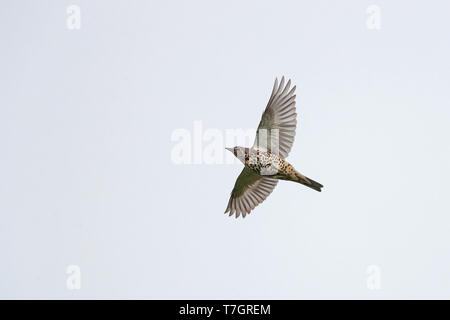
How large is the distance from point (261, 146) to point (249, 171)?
1.23 metres

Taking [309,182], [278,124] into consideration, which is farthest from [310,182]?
[278,124]

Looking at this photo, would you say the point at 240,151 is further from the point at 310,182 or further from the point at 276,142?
the point at 310,182

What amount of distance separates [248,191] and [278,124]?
89.1 inches

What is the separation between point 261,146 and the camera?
12648mm

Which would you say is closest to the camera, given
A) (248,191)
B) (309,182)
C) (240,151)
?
(309,182)

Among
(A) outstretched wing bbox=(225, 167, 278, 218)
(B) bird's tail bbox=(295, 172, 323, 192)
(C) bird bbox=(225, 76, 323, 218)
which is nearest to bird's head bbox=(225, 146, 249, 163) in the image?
(C) bird bbox=(225, 76, 323, 218)

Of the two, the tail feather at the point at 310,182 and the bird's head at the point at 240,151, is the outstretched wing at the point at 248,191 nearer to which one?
the bird's head at the point at 240,151

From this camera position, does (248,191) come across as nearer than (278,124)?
No

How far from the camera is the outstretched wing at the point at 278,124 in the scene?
12539mm

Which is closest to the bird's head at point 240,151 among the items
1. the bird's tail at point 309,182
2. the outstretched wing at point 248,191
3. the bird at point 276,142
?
the bird at point 276,142

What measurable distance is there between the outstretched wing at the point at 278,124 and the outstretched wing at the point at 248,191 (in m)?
1.24

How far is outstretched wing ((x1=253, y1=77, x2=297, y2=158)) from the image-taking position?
12539 mm

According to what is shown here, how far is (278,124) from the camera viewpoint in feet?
41.4
